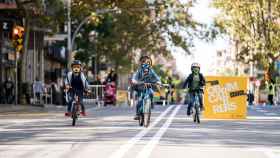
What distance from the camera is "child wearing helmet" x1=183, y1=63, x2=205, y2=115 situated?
25156mm

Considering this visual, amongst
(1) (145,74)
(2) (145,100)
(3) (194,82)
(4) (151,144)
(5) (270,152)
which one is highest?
(1) (145,74)

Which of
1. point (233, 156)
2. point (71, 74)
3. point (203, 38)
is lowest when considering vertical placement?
point (233, 156)

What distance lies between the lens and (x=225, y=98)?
27.6 meters

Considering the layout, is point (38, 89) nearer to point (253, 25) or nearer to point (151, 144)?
point (253, 25)

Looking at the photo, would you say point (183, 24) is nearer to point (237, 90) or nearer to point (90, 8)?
point (90, 8)

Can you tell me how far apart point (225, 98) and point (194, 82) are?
2.44 meters

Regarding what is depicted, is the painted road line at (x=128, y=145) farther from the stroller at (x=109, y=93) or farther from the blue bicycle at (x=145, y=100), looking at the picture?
the stroller at (x=109, y=93)

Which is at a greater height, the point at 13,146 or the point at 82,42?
the point at 82,42

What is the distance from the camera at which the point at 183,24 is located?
6141 cm

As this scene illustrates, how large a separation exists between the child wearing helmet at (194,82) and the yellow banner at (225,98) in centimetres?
158

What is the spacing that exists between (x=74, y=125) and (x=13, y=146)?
7253mm

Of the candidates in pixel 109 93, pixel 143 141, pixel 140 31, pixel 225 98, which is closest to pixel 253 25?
pixel 140 31

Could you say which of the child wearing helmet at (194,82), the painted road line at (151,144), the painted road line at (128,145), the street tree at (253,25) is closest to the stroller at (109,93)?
the child wearing helmet at (194,82)

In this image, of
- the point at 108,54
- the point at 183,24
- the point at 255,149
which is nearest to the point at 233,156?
the point at 255,149
